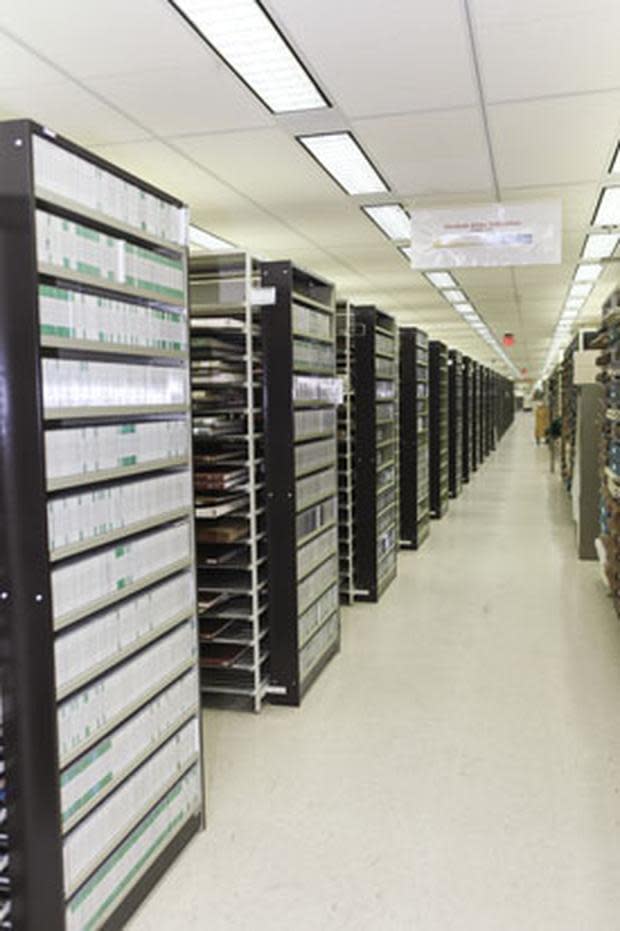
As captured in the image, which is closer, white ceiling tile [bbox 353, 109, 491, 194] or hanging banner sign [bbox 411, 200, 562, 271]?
white ceiling tile [bbox 353, 109, 491, 194]

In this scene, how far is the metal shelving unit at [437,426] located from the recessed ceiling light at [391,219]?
3.04 meters

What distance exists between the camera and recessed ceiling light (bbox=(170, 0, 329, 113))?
9.98 feet

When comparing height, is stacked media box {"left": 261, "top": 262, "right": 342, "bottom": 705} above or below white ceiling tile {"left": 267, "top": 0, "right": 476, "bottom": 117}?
below

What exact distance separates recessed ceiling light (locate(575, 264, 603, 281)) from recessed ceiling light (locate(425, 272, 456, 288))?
1.58 m

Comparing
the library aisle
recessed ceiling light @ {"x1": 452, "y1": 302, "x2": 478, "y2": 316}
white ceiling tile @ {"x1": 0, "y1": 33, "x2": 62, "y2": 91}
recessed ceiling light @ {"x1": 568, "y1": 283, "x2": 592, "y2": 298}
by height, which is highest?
recessed ceiling light @ {"x1": 452, "y1": 302, "x2": 478, "y2": 316}

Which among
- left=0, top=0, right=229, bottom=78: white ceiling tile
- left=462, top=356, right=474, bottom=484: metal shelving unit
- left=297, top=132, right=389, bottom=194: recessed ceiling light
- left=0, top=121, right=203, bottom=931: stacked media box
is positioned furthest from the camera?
left=462, top=356, right=474, bottom=484: metal shelving unit

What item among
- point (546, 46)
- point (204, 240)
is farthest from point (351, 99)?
point (204, 240)

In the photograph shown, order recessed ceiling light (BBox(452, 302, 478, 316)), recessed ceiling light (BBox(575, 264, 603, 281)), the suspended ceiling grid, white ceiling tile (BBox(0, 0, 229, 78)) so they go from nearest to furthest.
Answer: white ceiling tile (BBox(0, 0, 229, 78))
the suspended ceiling grid
recessed ceiling light (BBox(575, 264, 603, 281))
recessed ceiling light (BBox(452, 302, 478, 316))

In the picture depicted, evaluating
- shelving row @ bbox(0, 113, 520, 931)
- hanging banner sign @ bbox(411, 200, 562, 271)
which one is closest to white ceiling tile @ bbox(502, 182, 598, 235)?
hanging banner sign @ bbox(411, 200, 562, 271)

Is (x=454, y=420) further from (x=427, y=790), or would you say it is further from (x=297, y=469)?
(x=427, y=790)

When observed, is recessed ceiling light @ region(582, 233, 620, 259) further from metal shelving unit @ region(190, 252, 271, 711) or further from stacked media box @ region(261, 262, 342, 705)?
metal shelving unit @ region(190, 252, 271, 711)

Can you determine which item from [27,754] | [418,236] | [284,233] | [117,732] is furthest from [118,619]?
[284,233]

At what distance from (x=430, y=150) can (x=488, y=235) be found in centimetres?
118

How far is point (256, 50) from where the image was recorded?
11.1 feet
